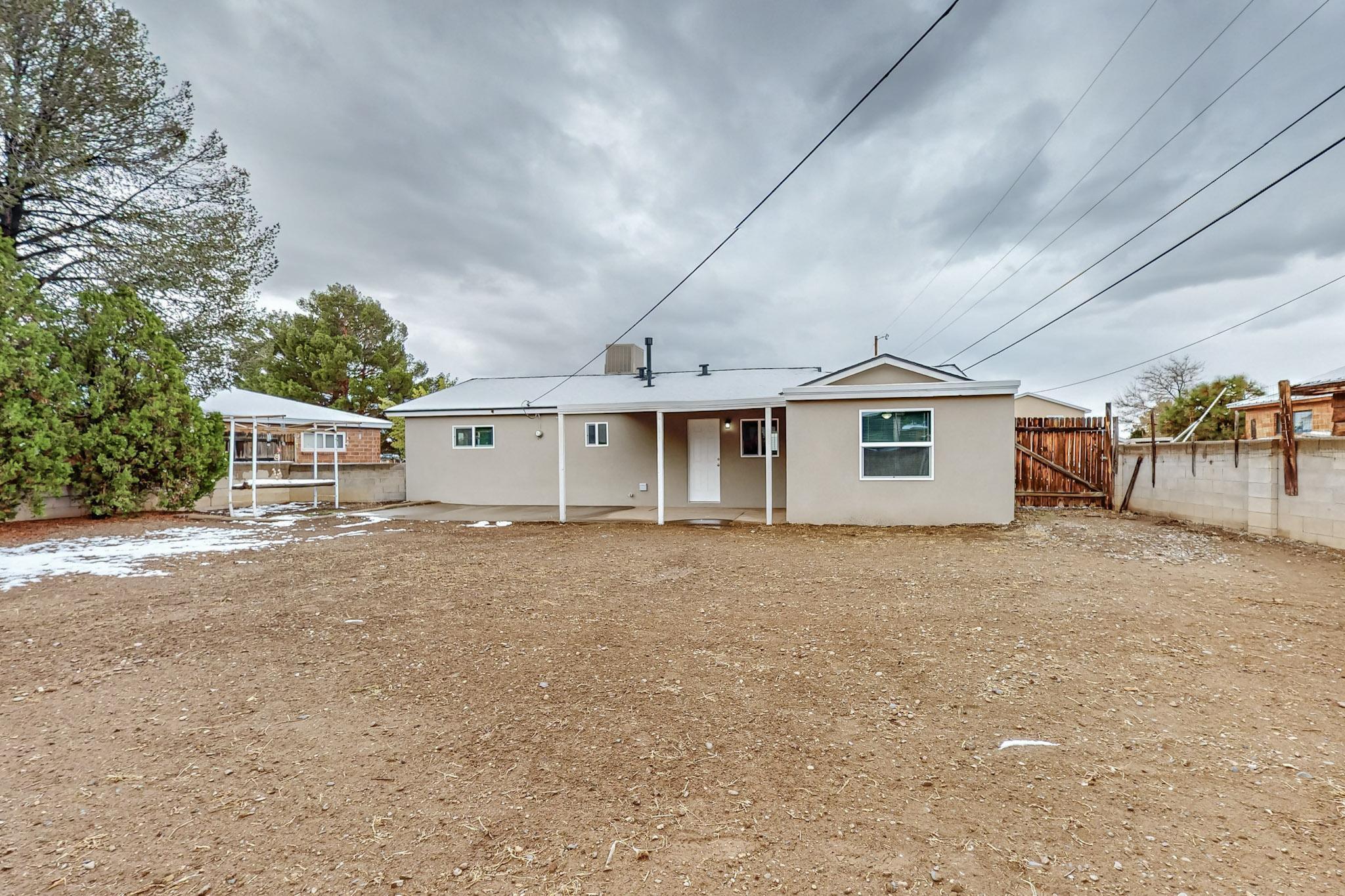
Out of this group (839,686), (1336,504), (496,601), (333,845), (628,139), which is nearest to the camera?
(333,845)

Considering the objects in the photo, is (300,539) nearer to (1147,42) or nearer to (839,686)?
(839,686)

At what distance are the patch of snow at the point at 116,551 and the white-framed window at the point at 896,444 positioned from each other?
9.54 m

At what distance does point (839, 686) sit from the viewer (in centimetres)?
317

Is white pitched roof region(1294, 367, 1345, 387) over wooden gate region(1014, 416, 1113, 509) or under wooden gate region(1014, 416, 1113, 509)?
over

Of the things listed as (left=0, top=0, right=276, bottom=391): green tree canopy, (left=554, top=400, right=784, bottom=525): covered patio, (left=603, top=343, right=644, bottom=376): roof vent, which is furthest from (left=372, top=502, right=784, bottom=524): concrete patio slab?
(left=0, top=0, right=276, bottom=391): green tree canopy

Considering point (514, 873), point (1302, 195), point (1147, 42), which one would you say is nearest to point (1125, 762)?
point (514, 873)

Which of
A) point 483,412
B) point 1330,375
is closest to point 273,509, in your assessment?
point 483,412

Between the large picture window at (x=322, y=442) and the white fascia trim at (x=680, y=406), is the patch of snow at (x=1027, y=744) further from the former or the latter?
the large picture window at (x=322, y=442)

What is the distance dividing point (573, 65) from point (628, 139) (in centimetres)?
209

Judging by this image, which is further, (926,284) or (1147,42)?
(926,284)

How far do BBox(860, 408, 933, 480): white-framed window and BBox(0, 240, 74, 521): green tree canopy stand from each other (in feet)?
43.3

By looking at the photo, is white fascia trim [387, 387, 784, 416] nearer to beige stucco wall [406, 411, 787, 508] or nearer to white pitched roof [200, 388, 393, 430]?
beige stucco wall [406, 411, 787, 508]

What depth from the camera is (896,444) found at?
30.6ft

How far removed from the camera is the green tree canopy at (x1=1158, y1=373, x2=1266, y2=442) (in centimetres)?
1958
